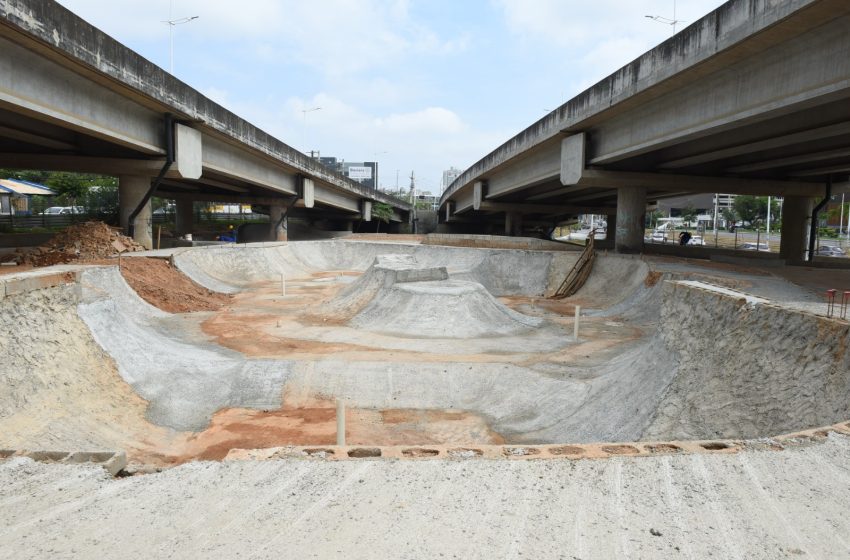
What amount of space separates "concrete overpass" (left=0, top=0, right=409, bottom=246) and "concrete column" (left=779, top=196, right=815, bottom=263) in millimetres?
34557

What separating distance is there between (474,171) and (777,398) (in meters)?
40.9

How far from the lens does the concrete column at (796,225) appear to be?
32000 mm

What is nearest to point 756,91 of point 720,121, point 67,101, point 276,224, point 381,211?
point 720,121

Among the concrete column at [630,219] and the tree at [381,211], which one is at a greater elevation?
the tree at [381,211]

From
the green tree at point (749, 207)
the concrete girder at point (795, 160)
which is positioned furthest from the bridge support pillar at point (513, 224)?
the green tree at point (749, 207)

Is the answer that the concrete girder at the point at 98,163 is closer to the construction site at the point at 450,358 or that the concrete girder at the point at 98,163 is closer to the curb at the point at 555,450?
the construction site at the point at 450,358

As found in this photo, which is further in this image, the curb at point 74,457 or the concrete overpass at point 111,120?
the concrete overpass at point 111,120

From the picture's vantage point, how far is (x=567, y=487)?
14.6ft

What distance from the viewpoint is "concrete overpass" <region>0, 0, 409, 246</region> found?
14.8 m

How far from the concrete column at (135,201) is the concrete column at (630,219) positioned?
25278 mm

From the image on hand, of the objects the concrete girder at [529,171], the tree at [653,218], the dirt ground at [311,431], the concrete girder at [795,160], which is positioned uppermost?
the tree at [653,218]

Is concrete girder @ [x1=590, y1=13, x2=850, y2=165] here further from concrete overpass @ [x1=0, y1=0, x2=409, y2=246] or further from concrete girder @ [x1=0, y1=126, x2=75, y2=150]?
concrete girder @ [x1=0, y1=126, x2=75, y2=150]

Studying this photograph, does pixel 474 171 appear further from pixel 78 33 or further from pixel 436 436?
pixel 436 436

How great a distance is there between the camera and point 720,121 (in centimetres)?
1536
